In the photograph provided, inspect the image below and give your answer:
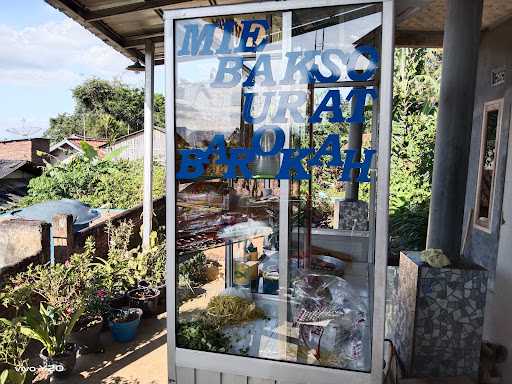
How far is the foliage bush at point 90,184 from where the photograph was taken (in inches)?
358

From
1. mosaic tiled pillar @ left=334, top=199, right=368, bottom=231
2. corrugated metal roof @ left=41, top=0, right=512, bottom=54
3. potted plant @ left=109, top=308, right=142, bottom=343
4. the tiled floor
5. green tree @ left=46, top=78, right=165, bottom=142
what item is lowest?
the tiled floor

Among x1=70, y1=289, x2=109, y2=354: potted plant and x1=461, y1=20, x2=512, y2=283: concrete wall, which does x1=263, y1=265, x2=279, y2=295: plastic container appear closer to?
x1=461, y1=20, x2=512, y2=283: concrete wall

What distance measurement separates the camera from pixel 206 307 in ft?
6.52

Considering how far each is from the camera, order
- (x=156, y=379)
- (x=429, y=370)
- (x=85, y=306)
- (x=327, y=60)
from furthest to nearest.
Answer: (x=85, y=306) → (x=156, y=379) → (x=429, y=370) → (x=327, y=60)

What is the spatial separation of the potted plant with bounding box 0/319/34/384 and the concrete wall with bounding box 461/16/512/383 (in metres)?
3.31

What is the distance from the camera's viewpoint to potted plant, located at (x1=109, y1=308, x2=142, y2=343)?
3.86 m

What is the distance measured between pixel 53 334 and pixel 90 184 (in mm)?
7101

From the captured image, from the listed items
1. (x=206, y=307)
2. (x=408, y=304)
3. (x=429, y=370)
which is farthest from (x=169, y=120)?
(x=429, y=370)

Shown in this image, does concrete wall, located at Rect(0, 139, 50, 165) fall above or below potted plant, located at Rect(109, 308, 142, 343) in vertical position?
above

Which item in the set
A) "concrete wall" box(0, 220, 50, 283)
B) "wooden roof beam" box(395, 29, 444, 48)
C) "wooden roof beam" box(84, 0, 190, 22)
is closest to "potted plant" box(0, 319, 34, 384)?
"concrete wall" box(0, 220, 50, 283)

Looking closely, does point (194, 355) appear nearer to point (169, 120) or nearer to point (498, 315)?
point (169, 120)

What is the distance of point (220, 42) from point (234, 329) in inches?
53.0

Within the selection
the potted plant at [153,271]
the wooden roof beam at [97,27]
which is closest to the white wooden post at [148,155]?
the potted plant at [153,271]

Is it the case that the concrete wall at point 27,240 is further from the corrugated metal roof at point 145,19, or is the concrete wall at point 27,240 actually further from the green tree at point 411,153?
the green tree at point 411,153
